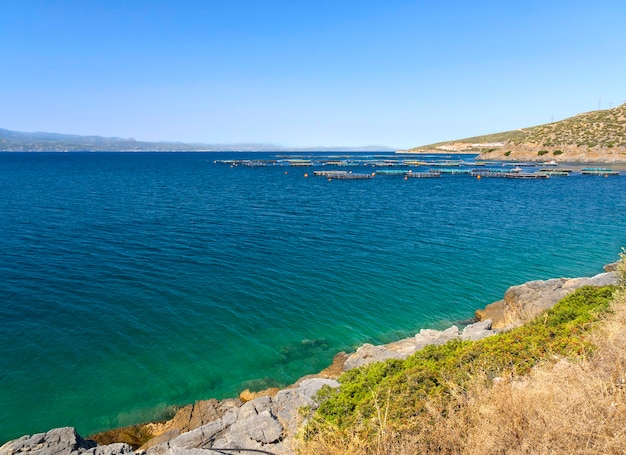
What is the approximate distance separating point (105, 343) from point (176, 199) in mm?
47189

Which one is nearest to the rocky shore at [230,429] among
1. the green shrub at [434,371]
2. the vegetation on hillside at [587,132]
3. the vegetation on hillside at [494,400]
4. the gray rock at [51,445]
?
the gray rock at [51,445]

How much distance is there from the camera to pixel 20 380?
1683 centimetres

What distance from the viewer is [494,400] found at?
7.08 meters

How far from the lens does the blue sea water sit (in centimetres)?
1728

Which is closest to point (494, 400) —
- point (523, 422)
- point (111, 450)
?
point (523, 422)

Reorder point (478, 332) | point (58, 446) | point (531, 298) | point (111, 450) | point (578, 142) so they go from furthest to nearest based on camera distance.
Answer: point (578, 142), point (531, 298), point (478, 332), point (58, 446), point (111, 450)

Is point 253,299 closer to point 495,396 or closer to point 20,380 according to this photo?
point 20,380

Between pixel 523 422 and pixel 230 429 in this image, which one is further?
pixel 230 429

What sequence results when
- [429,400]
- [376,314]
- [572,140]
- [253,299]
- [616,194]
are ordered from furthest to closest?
1. [572,140]
2. [616,194]
3. [253,299]
4. [376,314]
5. [429,400]

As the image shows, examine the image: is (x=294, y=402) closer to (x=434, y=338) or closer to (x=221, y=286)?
(x=434, y=338)

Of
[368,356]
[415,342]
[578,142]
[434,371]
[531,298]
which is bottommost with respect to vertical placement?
[415,342]

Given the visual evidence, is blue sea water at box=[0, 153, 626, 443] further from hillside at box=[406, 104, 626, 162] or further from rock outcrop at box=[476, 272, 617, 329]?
hillside at box=[406, 104, 626, 162]

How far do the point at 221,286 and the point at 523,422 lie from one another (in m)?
23.0

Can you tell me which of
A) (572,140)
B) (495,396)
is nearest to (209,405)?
(495,396)
